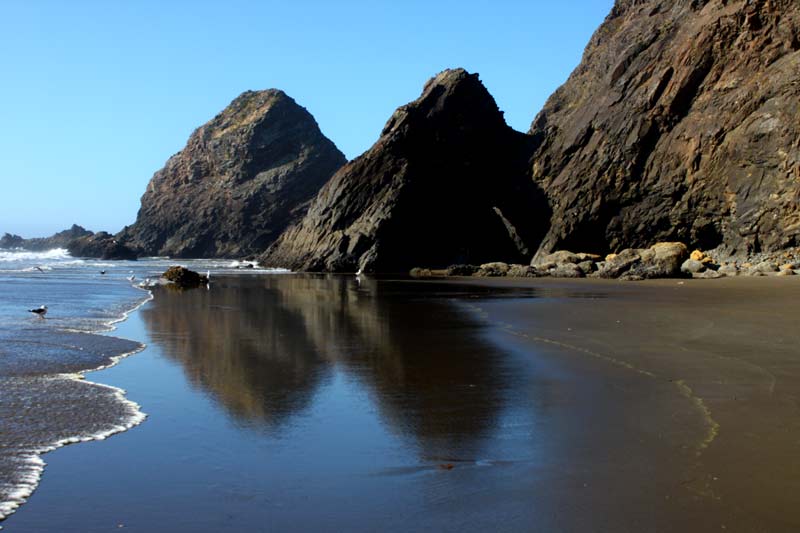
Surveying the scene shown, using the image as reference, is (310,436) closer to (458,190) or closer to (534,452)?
(534,452)

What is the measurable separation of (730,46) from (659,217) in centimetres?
1174

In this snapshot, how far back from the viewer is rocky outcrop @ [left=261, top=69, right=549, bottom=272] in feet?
184

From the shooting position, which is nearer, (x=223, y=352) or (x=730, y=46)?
(x=223, y=352)

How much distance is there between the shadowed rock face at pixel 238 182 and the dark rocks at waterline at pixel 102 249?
6187 millimetres

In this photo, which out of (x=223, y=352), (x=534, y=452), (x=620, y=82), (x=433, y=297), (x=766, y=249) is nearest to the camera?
(x=534, y=452)

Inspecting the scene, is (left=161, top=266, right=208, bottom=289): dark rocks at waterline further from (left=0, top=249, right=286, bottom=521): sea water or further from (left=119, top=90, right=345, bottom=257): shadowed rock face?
(left=119, top=90, right=345, bottom=257): shadowed rock face

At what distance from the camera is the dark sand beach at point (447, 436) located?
5.09 m

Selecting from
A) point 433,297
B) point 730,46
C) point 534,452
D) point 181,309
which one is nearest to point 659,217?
point 730,46

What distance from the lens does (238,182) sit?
111m

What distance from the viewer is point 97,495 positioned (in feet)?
17.8

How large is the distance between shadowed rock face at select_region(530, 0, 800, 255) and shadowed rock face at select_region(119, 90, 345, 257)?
5739cm

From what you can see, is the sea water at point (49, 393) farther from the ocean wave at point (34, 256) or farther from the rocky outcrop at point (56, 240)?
the rocky outcrop at point (56, 240)

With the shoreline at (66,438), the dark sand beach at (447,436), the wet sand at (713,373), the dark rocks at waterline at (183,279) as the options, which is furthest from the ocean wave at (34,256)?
the dark sand beach at (447,436)

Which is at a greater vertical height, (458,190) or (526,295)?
(458,190)
